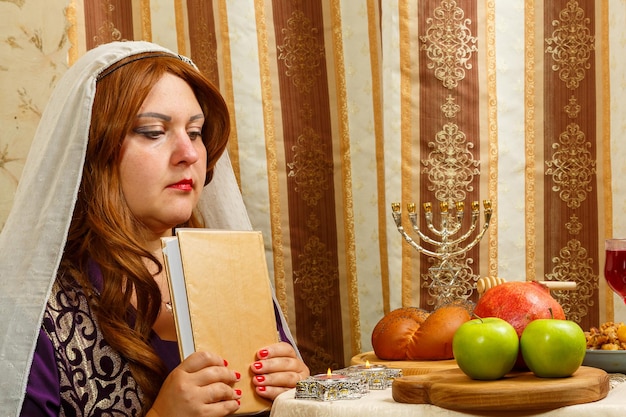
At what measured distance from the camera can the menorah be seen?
5.69 feet

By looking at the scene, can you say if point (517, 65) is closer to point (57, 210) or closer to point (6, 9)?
point (57, 210)

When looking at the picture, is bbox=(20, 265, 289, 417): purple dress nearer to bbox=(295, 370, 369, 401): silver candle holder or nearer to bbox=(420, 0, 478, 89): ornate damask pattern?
bbox=(295, 370, 369, 401): silver candle holder

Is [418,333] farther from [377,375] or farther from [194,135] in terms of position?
[194,135]

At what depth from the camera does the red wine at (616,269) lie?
1.37 m

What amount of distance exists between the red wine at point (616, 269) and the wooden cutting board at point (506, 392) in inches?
12.4

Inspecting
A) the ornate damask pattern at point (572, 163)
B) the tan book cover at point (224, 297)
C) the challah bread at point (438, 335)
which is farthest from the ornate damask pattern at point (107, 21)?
the challah bread at point (438, 335)

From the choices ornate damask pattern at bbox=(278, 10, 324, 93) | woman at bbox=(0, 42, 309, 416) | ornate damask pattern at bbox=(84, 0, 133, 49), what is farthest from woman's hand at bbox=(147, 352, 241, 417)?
ornate damask pattern at bbox=(84, 0, 133, 49)

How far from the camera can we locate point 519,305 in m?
1.25

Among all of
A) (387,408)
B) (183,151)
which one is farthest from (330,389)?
(183,151)

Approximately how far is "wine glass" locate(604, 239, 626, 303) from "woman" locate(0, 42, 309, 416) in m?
0.55

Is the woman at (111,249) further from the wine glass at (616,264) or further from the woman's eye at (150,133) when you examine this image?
the wine glass at (616,264)

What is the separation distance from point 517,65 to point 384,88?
1.00 ft

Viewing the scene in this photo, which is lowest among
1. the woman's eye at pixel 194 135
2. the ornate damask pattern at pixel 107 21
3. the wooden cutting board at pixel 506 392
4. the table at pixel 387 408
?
the table at pixel 387 408

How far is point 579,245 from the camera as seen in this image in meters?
1.86
